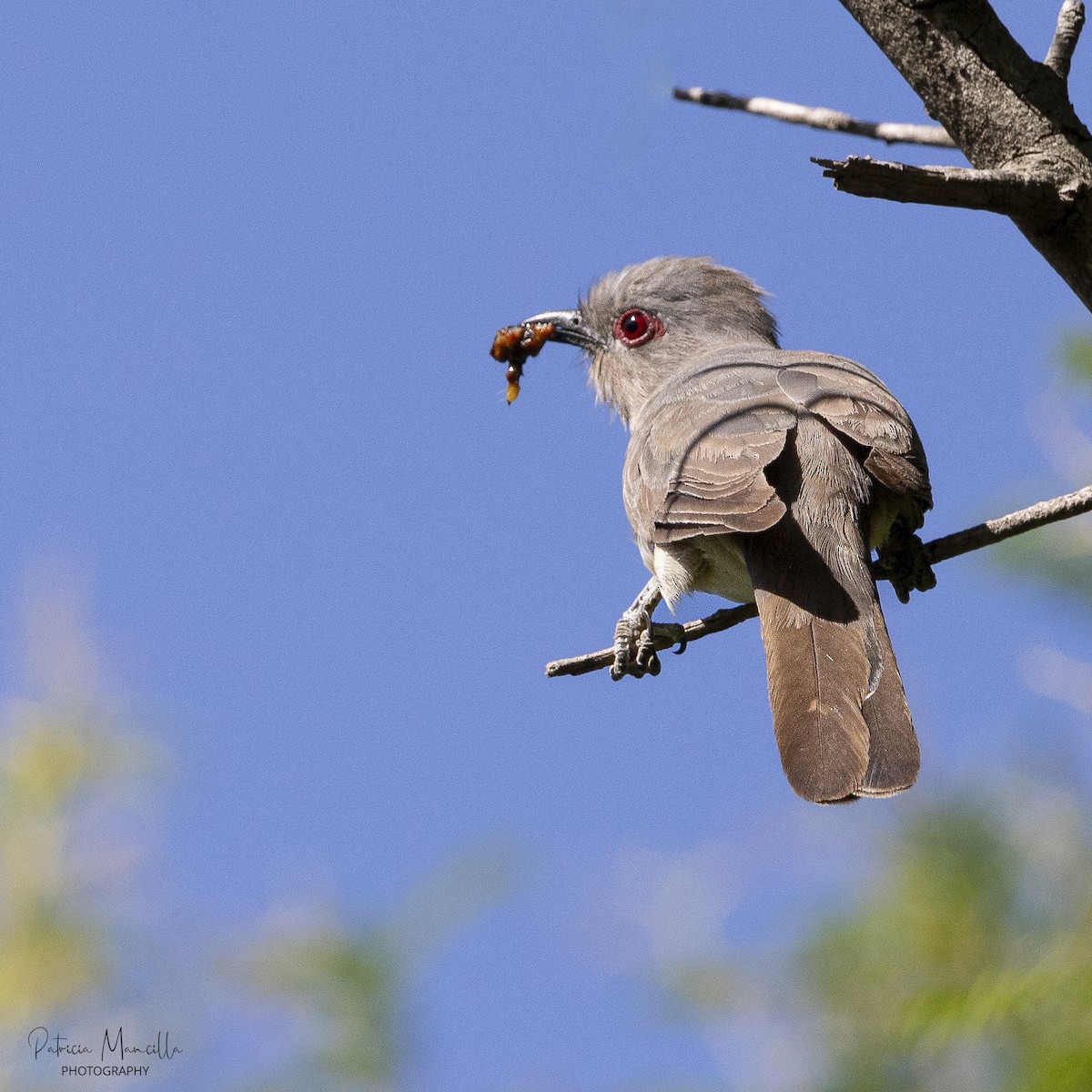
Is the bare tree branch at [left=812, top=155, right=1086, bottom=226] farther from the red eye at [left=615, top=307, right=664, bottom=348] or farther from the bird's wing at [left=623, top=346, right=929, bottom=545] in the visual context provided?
the red eye at [left=615, top=307, right=664, bottom=348]

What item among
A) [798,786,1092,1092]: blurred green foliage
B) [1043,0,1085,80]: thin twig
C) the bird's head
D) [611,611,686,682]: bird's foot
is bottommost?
[798,786,1092,1092]: blurred green foliage

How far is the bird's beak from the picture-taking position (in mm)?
6699

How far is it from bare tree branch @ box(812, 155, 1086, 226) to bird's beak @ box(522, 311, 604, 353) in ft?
11.7

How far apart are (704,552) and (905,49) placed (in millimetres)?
1711

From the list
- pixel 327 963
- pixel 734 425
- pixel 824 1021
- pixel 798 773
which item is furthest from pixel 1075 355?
pixel 327 963

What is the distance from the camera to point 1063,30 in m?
3.38

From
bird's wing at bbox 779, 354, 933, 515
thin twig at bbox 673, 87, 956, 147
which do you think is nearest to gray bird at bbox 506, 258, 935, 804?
bird's wing at bbox 779, 354, 933, 515

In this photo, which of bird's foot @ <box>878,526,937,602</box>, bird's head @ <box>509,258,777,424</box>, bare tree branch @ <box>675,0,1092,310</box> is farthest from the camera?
bird's head @ <box>509,258,777,424</box>

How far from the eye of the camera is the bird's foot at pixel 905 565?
176 inches

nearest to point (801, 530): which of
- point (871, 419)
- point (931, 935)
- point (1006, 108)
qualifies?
point (871, 419)

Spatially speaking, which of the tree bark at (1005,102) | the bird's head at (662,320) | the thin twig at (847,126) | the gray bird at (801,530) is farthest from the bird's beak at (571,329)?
the tree bark at (1005,102)

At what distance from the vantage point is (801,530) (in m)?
4.21

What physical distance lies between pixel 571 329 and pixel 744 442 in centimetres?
259

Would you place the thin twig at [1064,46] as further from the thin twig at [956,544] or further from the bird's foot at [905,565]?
the bird's foot at [905,565]
